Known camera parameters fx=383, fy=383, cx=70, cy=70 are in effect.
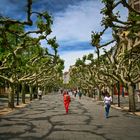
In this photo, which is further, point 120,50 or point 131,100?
point 120,50

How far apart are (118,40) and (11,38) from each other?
79.9 ft

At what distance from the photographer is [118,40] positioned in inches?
1093

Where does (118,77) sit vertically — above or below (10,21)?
below

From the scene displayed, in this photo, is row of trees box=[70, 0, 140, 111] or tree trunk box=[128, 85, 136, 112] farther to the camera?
tree trunk box=[128, 85, 136, 112]

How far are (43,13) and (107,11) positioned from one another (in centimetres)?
860

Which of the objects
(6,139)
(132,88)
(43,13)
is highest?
(43,13)

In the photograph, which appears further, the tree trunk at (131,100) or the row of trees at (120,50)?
the tree trunk at (131,100)

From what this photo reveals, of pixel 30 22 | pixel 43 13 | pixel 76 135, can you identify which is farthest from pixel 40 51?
pixel 76 135

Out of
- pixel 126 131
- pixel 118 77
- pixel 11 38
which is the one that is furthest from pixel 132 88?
pixel 11 38

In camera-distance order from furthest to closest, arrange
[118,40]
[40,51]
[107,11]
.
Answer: [40,51]
[118,40]
[107,11]

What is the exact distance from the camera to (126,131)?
625 inches

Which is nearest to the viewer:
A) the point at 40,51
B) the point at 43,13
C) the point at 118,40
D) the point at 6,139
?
the point at 6,139

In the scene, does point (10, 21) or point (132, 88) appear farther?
point (132, 88)

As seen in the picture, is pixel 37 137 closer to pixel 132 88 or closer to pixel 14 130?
pixel 14 130
